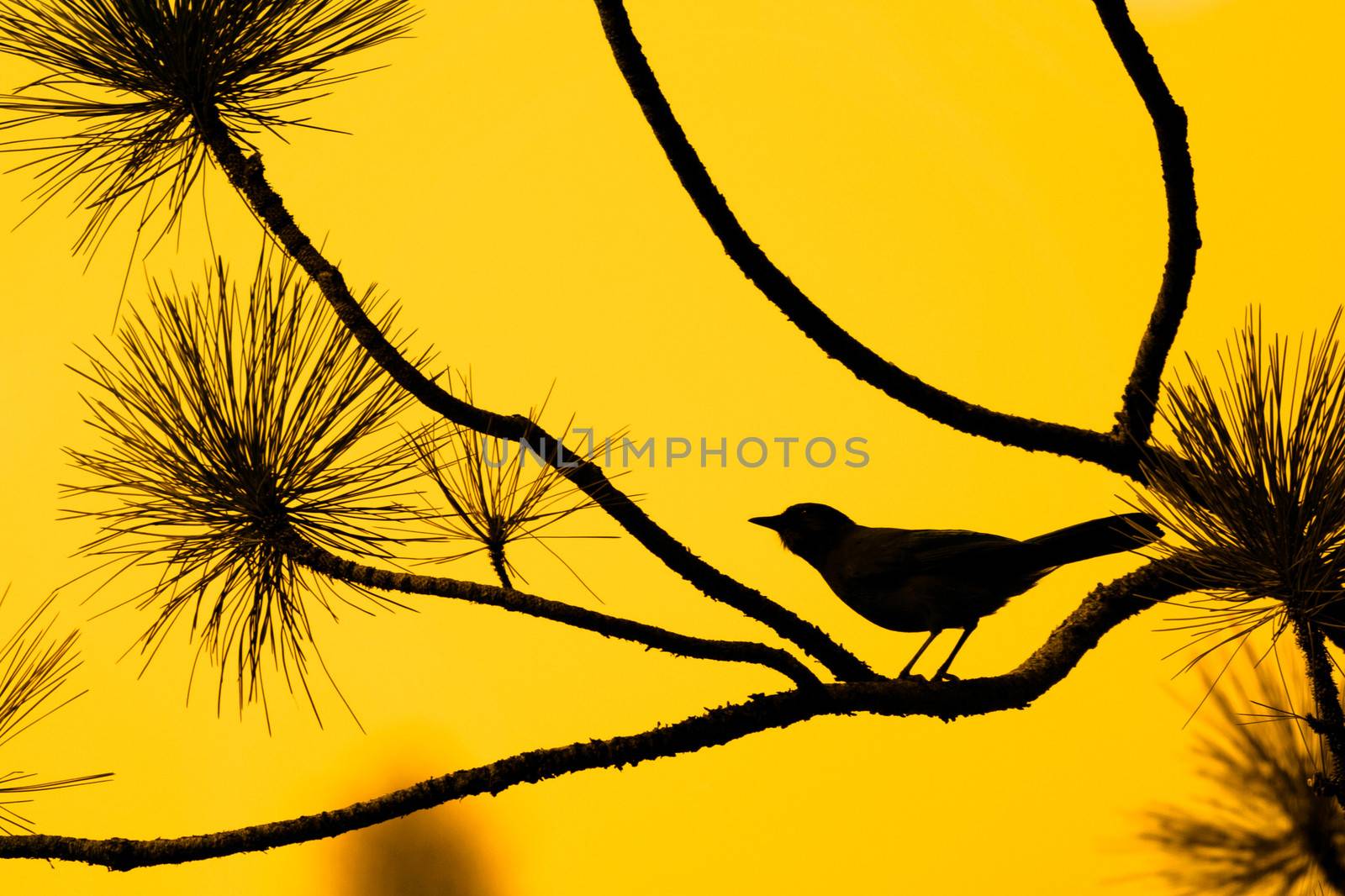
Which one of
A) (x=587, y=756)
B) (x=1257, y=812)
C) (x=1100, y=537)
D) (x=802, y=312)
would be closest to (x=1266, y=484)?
(x=1100, y=537)

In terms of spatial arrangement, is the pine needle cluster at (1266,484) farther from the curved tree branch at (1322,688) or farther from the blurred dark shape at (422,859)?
the blurred dark shape at (422,859)

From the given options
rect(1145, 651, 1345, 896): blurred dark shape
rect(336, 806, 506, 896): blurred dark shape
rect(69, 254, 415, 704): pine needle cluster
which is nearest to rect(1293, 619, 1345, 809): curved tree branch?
rect(1145, 651, 1345, 896): blurred dark shape

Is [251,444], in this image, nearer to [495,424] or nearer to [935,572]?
[495,424]

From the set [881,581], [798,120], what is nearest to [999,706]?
[881,581]

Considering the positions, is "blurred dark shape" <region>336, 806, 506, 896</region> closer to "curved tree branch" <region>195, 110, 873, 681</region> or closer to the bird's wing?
the bird's wing

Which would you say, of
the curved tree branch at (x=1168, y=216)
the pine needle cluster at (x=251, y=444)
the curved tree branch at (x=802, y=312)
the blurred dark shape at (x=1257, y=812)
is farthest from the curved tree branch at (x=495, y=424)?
the blurred dark shape at (x=1257, y=812)

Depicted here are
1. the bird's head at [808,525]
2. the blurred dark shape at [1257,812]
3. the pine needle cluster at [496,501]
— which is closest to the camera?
the pine needle cluster at [496,501]

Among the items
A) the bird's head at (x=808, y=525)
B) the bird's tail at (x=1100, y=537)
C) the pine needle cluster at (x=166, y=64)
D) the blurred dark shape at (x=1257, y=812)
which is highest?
the pine needle cluster at (x=166, y=64)
